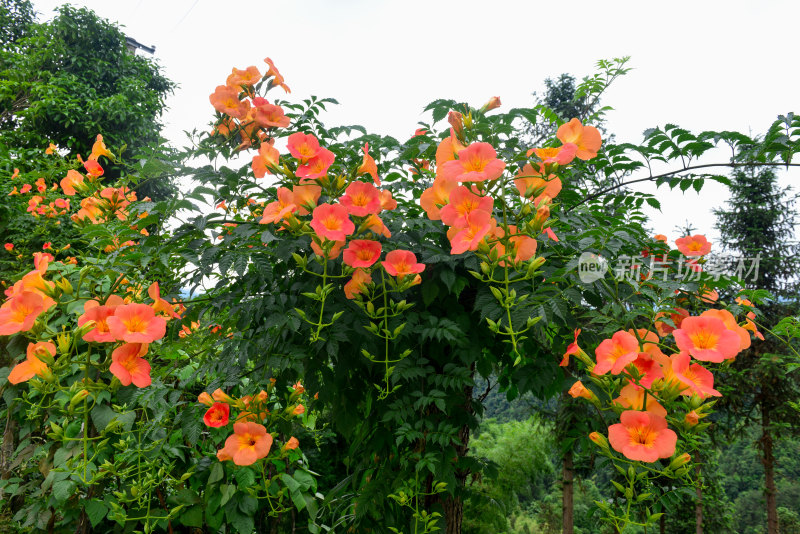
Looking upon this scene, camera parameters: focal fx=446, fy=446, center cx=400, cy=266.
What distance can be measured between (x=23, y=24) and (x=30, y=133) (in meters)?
5.97

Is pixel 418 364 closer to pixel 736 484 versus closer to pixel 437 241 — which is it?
pixel 437 241

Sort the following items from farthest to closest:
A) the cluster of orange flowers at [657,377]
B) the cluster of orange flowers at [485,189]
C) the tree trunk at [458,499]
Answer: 1. the tree trunk at [458,499]
2. the cluster of orange flowers at [485,189]
3. the cluster of orange flowers at [657,377]

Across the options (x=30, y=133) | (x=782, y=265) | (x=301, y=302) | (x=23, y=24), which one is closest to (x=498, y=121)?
(x=301, y=302)

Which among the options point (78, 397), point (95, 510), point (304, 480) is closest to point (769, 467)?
Result: point (304, 480)

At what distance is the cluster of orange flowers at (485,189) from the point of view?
100 cm

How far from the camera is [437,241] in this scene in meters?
1.33

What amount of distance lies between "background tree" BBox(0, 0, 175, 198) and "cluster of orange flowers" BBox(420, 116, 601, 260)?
26.8 feet

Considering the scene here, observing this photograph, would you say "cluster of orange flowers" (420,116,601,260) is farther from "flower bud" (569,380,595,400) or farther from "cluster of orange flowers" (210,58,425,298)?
"flower bud" (569,380,595,400)

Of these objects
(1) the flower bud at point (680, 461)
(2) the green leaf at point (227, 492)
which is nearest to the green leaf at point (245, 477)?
(2) the green leaf at point (227, 492)

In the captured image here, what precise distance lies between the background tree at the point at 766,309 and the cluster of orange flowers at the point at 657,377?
28.9ft

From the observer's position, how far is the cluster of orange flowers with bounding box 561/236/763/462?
0.86 meters

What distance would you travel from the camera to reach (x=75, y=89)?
920 centimetres

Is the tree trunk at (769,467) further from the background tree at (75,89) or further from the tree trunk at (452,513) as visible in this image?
the background tree at (75,89)

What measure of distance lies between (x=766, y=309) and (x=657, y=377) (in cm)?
1257
